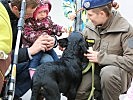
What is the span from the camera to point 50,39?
241 cm

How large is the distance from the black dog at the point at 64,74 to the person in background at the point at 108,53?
7 cm

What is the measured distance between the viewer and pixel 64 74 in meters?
2.14

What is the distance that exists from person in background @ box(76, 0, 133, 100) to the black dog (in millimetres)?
67

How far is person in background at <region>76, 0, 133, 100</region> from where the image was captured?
2.12m

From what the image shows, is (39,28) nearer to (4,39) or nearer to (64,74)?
(64,74)

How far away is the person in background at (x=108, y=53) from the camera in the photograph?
212 centimetres

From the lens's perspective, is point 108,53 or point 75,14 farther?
point 75,14

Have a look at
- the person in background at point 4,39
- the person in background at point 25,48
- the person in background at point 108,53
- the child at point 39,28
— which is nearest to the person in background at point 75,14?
the child at point 39,28

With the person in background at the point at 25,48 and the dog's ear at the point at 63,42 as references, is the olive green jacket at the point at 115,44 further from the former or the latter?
the person in background at the point at 25,48

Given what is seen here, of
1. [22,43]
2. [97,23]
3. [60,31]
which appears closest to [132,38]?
[97,23]

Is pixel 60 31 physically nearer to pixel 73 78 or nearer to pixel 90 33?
pixel 90 33

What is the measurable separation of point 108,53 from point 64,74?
34cm

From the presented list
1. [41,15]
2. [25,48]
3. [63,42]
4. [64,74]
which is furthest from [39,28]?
[64,74]

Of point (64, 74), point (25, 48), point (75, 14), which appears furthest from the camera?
point (75, 14)
